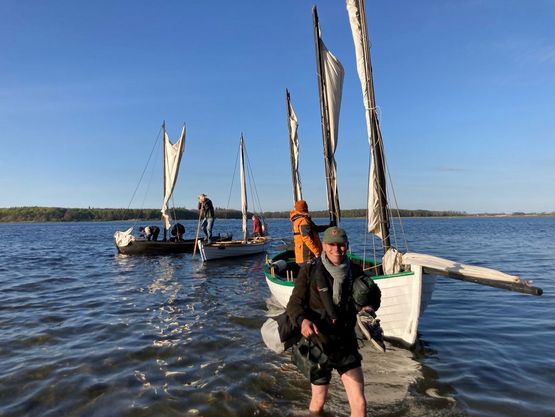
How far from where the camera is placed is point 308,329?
13.6 feet

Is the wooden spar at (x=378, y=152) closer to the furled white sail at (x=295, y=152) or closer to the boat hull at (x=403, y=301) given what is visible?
the boat hull at (x=403, y=301)

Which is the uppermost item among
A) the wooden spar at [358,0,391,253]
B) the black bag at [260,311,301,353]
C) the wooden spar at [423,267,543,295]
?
the wooden spar at [358,0,391,253]

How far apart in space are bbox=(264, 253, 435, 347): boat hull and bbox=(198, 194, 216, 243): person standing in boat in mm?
19472

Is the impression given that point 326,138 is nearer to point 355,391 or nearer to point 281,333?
point 281,333

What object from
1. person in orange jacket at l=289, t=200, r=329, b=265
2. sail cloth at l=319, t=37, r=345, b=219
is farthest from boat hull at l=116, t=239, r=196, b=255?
person in orange jacket at l=289, t=200, r=329, b=265

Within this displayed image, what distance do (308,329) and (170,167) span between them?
1164 inches

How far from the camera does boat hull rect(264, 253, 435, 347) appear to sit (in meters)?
7.77

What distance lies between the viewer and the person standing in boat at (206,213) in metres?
26.4

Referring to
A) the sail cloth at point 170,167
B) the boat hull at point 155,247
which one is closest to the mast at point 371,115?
the boat hull at point 155,247

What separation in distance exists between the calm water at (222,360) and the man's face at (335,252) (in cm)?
278

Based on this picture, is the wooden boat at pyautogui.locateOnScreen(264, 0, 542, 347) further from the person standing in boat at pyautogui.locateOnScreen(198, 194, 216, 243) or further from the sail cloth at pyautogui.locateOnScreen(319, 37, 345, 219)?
the person standing in boat at pyautogui.locateOnScreen(198, 194, 216, 243)

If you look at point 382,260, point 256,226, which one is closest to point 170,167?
point 256,226

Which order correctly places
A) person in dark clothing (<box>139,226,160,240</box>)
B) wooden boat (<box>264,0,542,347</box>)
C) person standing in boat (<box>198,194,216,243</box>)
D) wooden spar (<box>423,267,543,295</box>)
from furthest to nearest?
person in dark clothing (<box>139,226,160,240</box>)
person standing in boat (<box>198,194,216,243</box>)
wooden boat (<box>264,0,542,347</box>)
wooden spar (<box>423,267,543,295</box>)

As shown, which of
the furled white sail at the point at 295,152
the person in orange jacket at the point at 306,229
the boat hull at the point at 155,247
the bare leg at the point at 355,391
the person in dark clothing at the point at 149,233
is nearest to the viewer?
the bare leg at the point at 355,391
